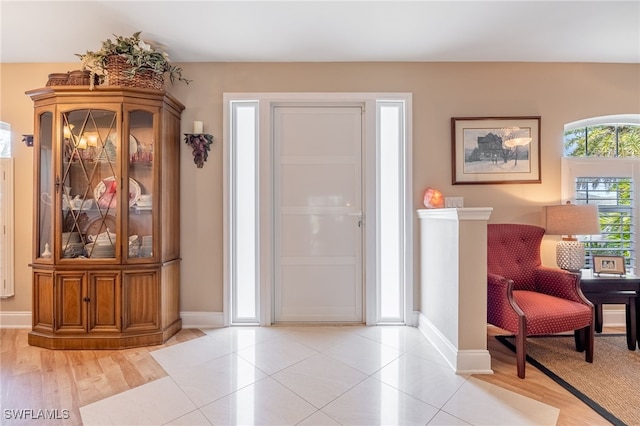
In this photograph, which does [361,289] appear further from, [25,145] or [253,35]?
[25,145]

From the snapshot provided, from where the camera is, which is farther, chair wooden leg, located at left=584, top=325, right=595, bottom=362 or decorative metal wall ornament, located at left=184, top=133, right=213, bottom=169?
decorative metal wall ornament, located at left=184, top=133, right=213, bottom=169

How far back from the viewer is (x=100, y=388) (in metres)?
1.82

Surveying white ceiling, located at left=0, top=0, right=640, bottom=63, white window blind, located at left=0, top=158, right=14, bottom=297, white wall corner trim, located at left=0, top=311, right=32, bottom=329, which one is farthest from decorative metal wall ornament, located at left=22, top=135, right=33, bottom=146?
white wall corner trim, located at left=0, top=311, right=32, bottom=329

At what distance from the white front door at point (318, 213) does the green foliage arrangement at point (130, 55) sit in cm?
107

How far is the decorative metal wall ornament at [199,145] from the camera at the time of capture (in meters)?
2.68

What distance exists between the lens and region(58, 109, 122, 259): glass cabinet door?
234 cm

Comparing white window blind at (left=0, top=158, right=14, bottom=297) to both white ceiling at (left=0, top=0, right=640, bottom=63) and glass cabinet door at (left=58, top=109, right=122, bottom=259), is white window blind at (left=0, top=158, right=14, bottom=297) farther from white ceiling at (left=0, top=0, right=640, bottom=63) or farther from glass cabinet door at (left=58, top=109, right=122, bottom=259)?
white ceiling at (left=0, top=0, right=640, bottom=63)

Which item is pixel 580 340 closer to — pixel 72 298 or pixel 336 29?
pixel 336 29

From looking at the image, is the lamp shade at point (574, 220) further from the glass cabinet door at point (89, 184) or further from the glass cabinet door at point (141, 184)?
the glass cabinet door at point (89, 184)

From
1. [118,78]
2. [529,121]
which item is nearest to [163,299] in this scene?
[118,78]

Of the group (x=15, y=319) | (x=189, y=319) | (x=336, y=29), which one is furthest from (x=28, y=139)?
(x=336, y=29)

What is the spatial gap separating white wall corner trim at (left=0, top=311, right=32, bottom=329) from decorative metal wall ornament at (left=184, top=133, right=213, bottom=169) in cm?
218

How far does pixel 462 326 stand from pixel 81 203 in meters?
3.08

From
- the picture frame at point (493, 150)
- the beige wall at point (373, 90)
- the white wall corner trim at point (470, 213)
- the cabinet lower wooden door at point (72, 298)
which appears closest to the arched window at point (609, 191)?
the beige wall at point (373, 90)
